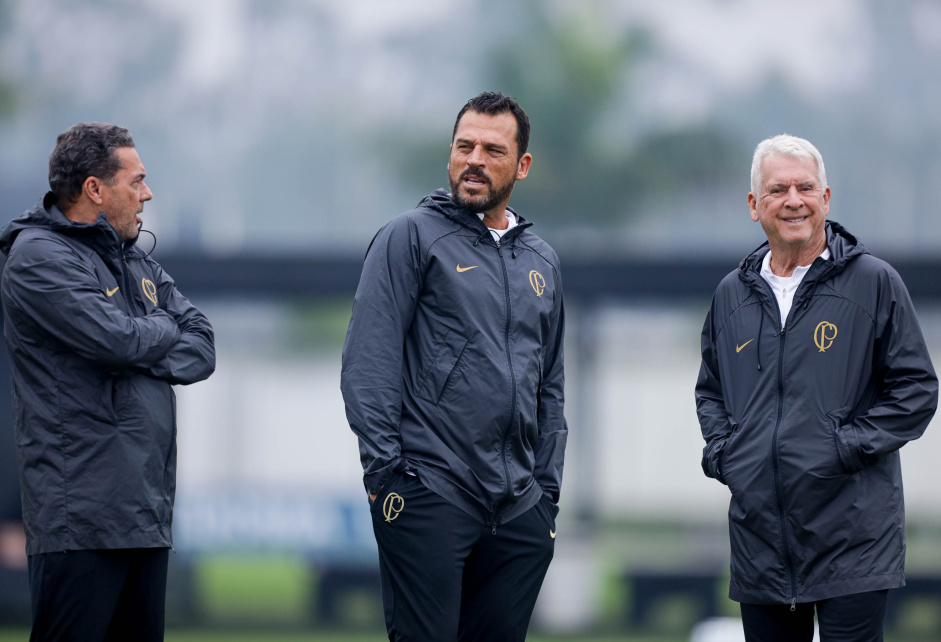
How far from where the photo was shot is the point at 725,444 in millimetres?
3164

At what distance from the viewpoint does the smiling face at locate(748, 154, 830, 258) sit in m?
3.11

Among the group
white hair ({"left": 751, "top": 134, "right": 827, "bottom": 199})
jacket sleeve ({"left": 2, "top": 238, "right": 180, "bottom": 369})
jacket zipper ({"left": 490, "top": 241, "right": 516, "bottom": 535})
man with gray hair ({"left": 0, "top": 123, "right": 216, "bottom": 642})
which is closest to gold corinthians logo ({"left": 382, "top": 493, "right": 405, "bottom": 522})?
jacket zipper ({"left": 490, "top": 241, "right": 516, "bottom": 535})

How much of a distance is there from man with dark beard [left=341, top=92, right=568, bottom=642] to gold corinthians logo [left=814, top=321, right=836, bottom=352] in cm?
73

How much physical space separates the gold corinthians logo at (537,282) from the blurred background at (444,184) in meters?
5.21

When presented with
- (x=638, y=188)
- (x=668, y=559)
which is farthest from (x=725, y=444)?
(x=638, y=188)

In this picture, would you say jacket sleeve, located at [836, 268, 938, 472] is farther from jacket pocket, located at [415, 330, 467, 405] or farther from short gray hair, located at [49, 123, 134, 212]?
short gray hair, located at [49, 123, 134, 212]

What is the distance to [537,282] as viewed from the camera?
10.6 ft

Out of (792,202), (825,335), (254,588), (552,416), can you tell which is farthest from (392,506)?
(254,588)

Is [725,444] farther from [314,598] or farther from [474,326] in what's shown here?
[314,598]

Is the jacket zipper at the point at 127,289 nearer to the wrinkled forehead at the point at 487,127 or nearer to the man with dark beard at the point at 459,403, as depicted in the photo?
the man with dark beard at the point at 459,403

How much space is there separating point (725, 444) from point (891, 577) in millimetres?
539

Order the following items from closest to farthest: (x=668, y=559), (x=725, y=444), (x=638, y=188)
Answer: (x=725, y=444) → (x=668, y=559) → (x=638, y=188)

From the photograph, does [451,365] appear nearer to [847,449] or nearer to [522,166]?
[522,166]

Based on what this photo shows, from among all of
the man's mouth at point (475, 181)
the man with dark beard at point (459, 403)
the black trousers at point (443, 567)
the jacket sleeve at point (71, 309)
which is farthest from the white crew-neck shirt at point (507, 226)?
the jacket sleeve at point (71, 309)
